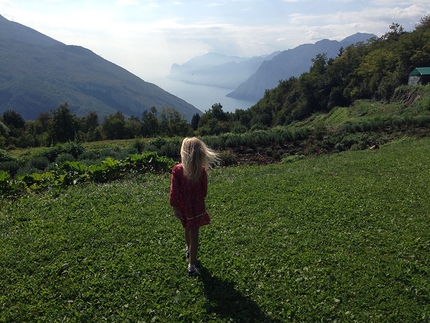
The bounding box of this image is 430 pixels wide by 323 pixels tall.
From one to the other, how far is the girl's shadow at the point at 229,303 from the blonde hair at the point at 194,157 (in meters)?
1.63

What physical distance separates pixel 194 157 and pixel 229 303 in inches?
81.7

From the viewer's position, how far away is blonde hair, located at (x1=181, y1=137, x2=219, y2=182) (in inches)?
175

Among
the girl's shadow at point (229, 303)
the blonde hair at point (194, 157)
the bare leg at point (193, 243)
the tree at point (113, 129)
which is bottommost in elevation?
the girl's shadow at point (229, 303)

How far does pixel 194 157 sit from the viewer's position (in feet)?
14.6

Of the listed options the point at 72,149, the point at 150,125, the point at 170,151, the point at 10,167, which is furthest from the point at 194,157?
the point at 150,125

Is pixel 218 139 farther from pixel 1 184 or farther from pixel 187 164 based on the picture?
pixel 187 164

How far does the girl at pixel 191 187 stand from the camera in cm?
449

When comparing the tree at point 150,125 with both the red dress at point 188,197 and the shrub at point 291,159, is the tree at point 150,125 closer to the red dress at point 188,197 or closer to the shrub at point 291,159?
the shrub at point 291,159

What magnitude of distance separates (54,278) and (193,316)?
226 cm

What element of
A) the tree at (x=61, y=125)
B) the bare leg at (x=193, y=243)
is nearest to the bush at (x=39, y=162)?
the bare leg at (x=193, y=243)

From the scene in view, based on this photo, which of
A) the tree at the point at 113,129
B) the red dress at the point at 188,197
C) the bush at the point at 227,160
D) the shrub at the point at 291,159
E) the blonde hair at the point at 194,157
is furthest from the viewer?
the tree at the point at 113,129

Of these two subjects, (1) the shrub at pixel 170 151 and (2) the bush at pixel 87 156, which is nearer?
(2) the bush at pixel 87 156

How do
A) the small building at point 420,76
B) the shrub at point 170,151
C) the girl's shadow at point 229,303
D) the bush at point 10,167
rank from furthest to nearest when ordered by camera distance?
the small building at point 420,76 → the shrub at point 170,151 → the bush at point 10,167 → the girl's shadow at point 229,303

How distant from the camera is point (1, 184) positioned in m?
8.44
